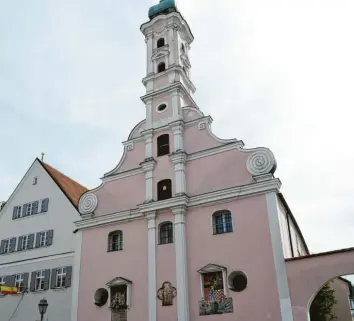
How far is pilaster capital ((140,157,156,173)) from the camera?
22766 mm

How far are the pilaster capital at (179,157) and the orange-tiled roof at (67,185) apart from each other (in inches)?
285

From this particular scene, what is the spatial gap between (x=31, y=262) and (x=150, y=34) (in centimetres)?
1637

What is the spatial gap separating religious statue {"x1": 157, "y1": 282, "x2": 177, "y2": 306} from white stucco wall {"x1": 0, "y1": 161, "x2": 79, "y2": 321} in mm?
5808

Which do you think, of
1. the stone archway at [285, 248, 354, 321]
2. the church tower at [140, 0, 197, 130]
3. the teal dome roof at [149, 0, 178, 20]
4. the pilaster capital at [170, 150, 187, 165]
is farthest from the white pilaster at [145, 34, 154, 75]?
the stone archway at [285, 248, 354, 321]

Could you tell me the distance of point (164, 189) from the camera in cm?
2209

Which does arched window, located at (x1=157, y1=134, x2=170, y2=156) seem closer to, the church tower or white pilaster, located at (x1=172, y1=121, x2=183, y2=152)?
white pilaster, located at (x1=172, y1=121, x2=183, y2=152)

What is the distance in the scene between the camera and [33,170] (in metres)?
28.1

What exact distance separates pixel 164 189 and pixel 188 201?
1.77m

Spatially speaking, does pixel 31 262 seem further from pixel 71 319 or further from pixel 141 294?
pixel 141 294

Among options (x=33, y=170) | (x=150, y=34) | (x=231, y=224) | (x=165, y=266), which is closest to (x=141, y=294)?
(x=165, y=266)

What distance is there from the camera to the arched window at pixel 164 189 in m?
21.8

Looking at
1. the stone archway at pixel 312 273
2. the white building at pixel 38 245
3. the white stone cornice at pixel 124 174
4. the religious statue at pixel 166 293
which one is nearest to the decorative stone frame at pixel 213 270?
the religious statue at pixel 166 293

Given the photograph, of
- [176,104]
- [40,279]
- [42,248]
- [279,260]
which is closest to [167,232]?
[279,260]

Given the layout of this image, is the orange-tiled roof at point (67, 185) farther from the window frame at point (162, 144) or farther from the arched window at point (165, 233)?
the arched window at point (165, 233)
